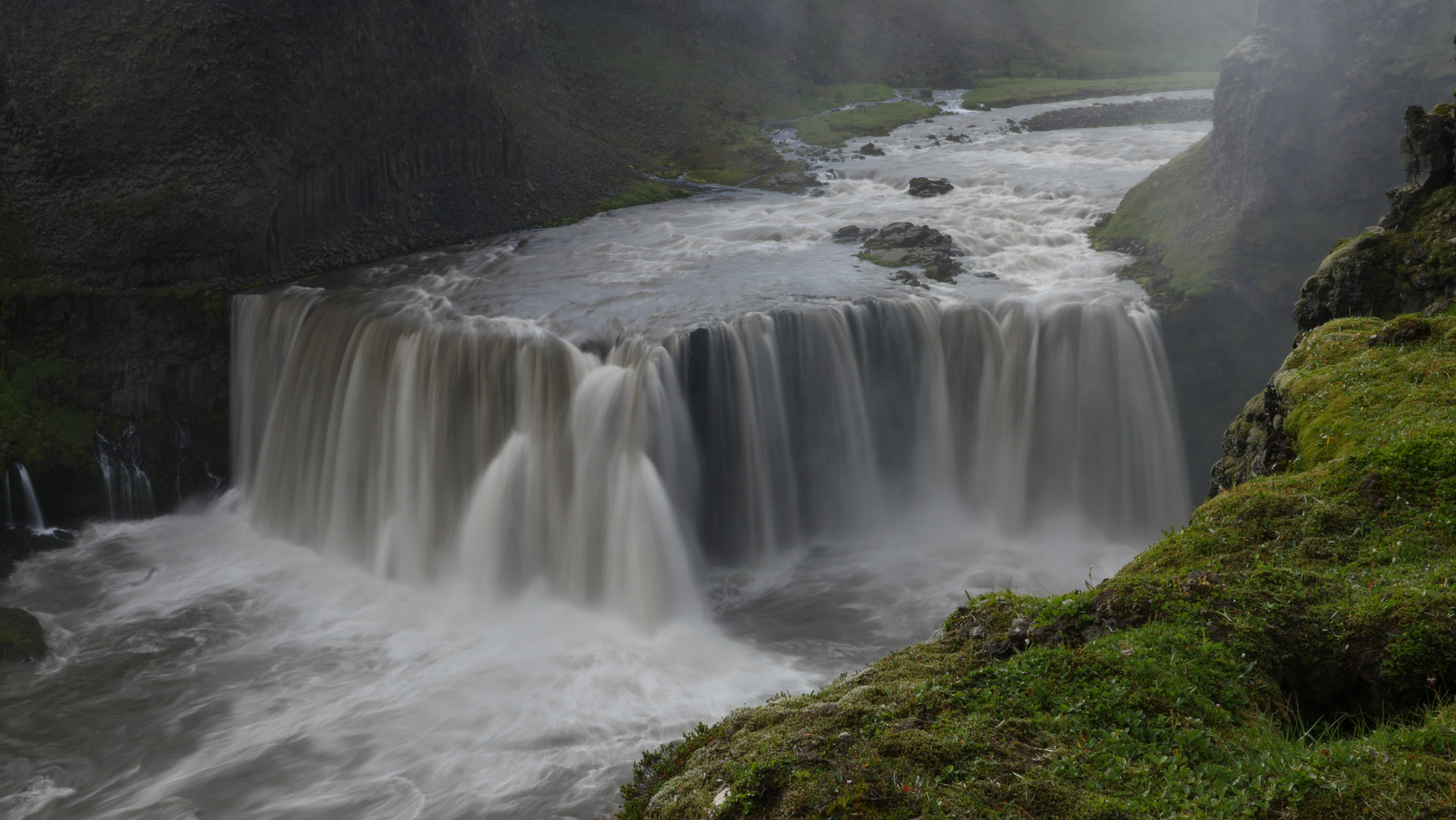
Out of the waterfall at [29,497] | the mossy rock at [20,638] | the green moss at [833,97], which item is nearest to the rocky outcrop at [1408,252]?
the mossy rock at [20,638]

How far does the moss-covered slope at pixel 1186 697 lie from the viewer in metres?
5.52

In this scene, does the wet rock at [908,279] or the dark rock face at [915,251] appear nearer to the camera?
the wet rock at [908,279]

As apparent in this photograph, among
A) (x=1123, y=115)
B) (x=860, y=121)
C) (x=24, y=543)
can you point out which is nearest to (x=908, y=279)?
(x=24, y=543)

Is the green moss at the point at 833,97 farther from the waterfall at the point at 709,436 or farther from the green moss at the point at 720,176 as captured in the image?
the waterfall at the point at 709,436

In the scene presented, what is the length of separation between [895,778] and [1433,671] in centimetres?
362

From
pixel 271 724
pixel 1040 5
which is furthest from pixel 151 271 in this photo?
pixel 1040 5

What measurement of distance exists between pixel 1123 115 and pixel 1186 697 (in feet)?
198

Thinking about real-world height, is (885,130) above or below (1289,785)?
above

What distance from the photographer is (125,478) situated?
2439 centimetres

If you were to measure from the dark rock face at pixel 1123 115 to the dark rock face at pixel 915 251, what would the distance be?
32435 mm

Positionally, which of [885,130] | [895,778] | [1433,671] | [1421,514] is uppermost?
[885,130]

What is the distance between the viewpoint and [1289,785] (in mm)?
5230

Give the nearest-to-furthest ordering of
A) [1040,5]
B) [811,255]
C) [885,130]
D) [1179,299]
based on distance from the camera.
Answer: [1179,299]
[811,255]
[885,130]
[1040,5]

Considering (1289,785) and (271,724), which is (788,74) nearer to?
(271,724)
